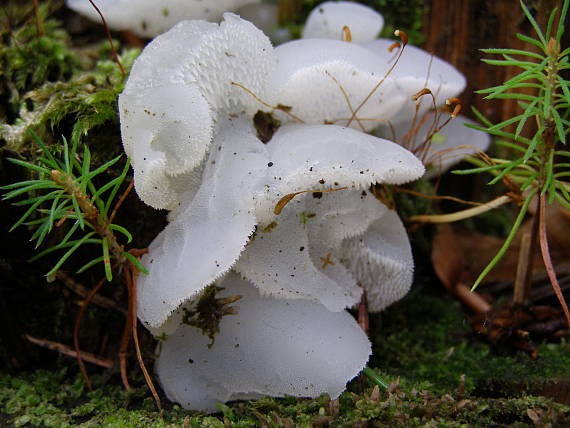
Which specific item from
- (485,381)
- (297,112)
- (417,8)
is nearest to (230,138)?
(297,112)

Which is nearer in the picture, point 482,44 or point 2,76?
point 2,76

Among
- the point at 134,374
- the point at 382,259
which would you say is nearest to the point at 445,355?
the point at 382,259

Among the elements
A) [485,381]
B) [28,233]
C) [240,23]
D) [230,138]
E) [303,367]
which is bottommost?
[485,381]

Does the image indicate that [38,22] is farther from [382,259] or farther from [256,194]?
[382,259]

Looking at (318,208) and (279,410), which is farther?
(318,208)

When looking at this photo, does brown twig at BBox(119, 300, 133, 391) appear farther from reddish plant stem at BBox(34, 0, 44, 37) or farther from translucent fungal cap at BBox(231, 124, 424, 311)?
reddish plant stem at BBox(34, 0, 44, 37)

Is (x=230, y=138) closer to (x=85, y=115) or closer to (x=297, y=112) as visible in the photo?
(x=297, y=112)

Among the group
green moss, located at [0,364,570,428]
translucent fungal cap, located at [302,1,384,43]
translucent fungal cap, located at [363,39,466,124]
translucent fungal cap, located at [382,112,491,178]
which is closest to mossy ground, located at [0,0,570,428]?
green moss, located at [0,364,570,428]
